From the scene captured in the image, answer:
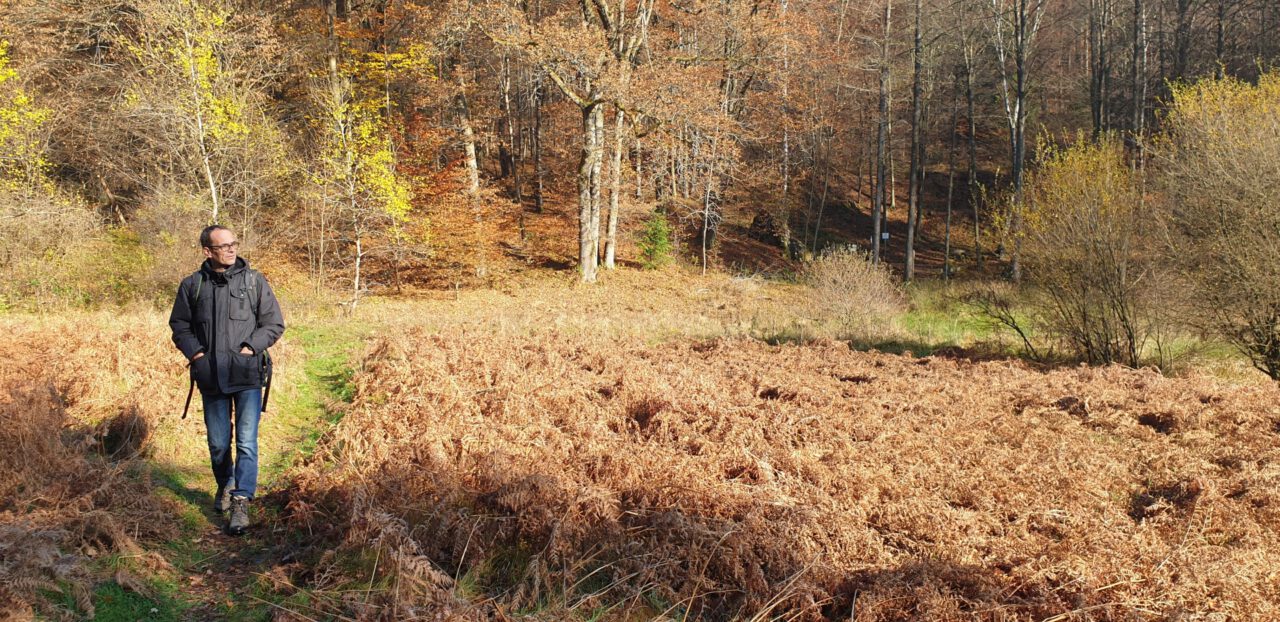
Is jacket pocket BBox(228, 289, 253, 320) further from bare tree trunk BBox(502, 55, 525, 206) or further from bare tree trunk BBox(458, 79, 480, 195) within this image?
bare tree trunk BBox(502, 55, 525, 206)

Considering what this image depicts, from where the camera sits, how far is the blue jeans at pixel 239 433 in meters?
5.11

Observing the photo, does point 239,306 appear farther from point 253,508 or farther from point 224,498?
point 253,508

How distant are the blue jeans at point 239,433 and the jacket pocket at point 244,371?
10 centimetres

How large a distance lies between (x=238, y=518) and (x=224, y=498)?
0.34 m

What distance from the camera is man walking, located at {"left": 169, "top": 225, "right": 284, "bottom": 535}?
16.4 feet

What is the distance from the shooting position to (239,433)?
16.9ft

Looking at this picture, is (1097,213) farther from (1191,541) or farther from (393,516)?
(393,516)

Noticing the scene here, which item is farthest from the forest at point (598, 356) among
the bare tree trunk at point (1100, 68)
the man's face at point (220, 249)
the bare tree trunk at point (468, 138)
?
the man's face at point (220, 249)

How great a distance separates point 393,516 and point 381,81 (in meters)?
26.4

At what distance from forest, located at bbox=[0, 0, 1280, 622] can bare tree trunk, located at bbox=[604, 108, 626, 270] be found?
221 millimetres

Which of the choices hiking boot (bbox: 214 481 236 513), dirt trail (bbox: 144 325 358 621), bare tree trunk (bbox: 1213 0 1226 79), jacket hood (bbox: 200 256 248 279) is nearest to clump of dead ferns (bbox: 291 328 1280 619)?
dirt trail (bbox: 144 325 358 621)

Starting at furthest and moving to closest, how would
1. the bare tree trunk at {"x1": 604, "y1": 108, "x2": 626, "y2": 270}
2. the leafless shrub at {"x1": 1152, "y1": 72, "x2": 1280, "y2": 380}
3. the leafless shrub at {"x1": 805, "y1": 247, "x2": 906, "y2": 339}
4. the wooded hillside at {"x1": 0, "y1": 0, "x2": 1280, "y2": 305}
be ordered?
1. the bare tree trunk at {"x1": 604, "y1": 108, "x2": 626, "y2": 270}
2. the wooded hillside at {"x1": 0, "y1": 0, "x2": 1280, "y2": 305}
3. the leafless shrub at {"x1": 805, "y1": 247, "x2": 906, "y2": 339}
4. the leafless shrub at {"x1": 1152, "y1": 72, "x2": 1280, "y2": 380}

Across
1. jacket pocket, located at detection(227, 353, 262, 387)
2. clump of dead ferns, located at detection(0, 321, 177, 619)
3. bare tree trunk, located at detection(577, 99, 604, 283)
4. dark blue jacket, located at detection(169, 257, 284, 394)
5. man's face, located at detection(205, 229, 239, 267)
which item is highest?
bare tree trunk, located at detection(577, 99, 604, 283)

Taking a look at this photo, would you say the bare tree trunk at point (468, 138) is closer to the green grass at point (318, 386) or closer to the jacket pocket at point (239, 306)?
the green grass at point (318, 386)
